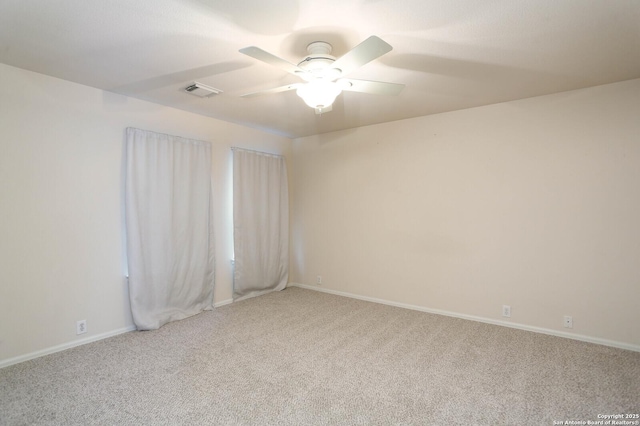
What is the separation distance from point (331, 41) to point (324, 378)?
239cm

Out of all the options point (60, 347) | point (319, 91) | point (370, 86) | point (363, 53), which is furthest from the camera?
point (60, 347)

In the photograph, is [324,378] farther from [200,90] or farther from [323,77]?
[200,90]

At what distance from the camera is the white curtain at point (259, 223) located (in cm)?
439

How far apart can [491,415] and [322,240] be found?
3.23 metres

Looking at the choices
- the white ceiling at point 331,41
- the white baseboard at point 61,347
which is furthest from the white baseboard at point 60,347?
the white ceiling at point 331,41

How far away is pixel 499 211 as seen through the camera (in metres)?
3.48

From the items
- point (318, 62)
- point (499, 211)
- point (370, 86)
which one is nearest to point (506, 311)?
point (499, 211)

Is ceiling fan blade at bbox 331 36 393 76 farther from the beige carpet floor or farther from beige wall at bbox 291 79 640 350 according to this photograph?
beige wall at bbox 291 79 640 350


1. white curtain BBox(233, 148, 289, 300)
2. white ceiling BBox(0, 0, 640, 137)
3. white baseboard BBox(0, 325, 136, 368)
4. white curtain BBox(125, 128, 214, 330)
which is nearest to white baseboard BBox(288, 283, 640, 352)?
white curtain BBox(233, 148, 289, 300)

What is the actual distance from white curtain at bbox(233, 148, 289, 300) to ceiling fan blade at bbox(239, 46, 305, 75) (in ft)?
8.24

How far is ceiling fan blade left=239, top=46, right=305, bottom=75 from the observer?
5.52 feet

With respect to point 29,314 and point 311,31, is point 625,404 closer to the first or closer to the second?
point 311,31

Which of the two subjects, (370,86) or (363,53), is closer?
(363,53)

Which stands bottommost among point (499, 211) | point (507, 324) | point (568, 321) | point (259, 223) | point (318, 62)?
point (507, 324)
